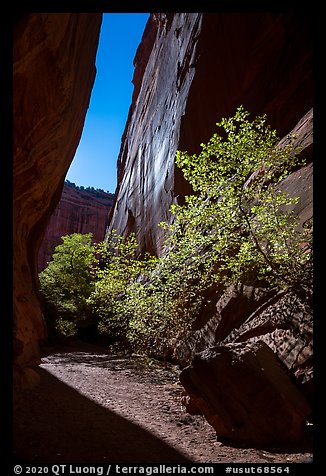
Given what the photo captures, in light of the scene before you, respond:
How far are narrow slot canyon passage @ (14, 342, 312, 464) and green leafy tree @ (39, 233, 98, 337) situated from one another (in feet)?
35.4

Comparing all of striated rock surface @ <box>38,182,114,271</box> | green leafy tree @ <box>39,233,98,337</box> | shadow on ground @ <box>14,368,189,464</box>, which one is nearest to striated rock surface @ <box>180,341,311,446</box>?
shadow on ground @ <box>14,368,189,464</box>

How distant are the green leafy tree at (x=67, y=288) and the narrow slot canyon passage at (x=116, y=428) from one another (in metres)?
10.8

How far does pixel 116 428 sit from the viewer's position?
571 cm

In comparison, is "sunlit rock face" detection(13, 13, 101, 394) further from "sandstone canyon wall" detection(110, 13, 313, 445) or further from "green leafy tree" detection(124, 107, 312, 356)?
"sandstone canyon wall" detection(110, 13, 313, 445)

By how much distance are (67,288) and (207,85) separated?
17.2 metres

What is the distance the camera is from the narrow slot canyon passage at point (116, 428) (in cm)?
441

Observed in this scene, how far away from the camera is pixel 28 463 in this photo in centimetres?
369

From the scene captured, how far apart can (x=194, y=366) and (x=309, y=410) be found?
A: 2127 mm

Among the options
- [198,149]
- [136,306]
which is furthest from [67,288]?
[198,149]

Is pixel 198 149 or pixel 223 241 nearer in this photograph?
pixel 223 241

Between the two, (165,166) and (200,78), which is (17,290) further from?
(200,78)

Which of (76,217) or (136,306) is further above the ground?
(76,217)

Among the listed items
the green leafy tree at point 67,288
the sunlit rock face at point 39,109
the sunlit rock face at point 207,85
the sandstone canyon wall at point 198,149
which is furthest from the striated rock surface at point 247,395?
the green leafy tree at point 67,288

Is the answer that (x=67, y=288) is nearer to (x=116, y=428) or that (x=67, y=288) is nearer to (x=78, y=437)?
(x=116, y=428)
